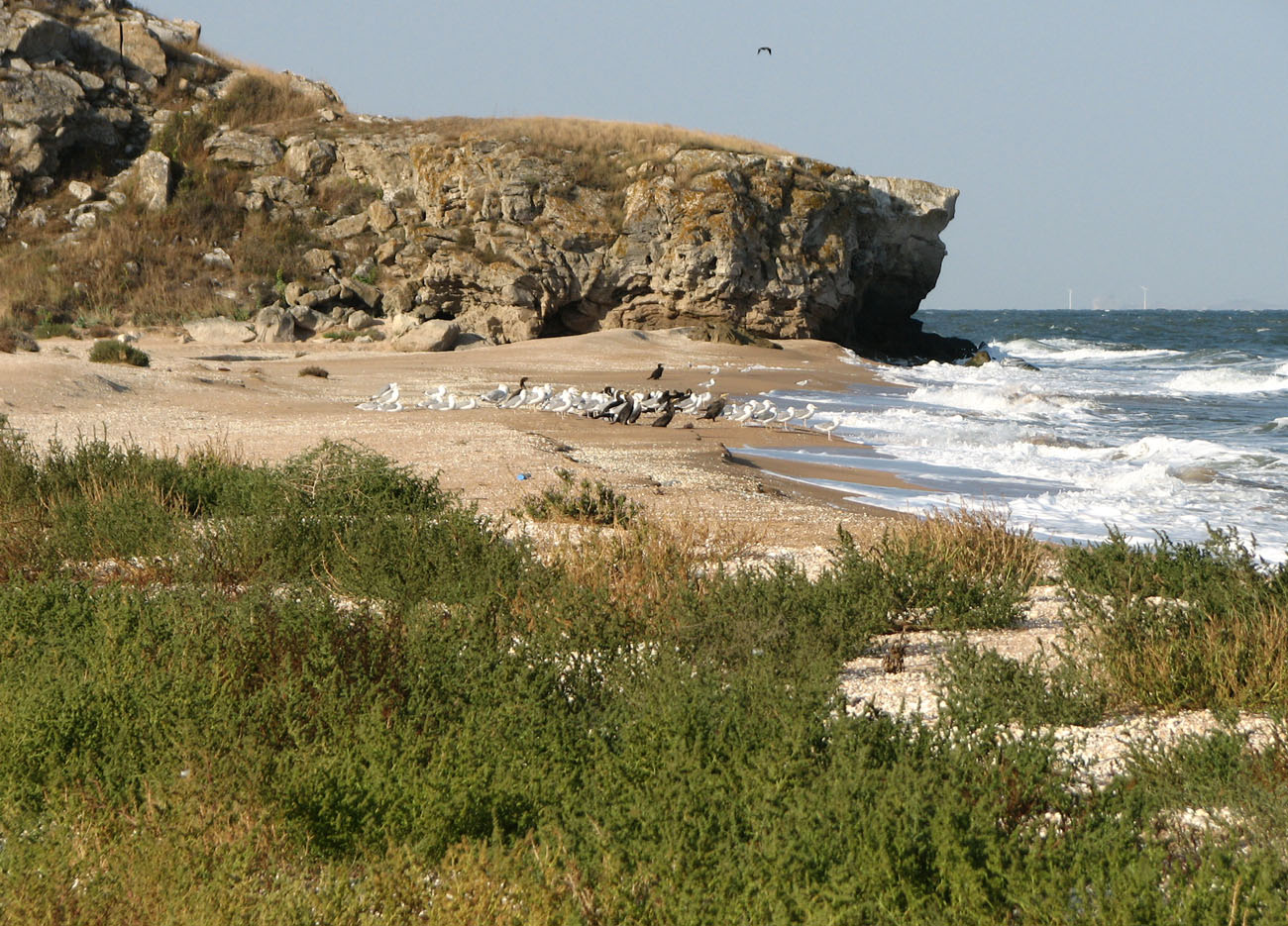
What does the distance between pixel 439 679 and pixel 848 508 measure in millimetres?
6900

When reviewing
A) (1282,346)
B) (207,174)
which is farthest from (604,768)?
(1282,346)

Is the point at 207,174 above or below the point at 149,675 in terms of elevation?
above

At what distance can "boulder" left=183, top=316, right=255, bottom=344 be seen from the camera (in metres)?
27.5

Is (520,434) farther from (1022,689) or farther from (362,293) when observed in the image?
(362,293)

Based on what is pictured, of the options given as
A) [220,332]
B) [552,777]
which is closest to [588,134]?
[220,332]

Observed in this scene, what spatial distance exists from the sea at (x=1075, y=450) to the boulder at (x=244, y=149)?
19.3m

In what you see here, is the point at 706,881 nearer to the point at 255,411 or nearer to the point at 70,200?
the point at 255,411

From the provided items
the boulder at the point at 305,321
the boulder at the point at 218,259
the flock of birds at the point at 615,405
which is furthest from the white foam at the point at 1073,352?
the flock of birds at the point at 615,405

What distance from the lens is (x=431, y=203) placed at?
3350 cm

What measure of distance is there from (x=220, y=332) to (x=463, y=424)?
15509 mm

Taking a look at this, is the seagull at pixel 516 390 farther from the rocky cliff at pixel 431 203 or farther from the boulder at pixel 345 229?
the boulder at pixel 345 229

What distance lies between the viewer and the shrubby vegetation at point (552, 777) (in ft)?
9.02

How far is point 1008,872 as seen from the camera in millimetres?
2693

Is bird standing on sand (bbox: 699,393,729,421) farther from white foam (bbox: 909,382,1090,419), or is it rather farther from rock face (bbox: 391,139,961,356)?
rock face (bbox: 391,139,961,356)
